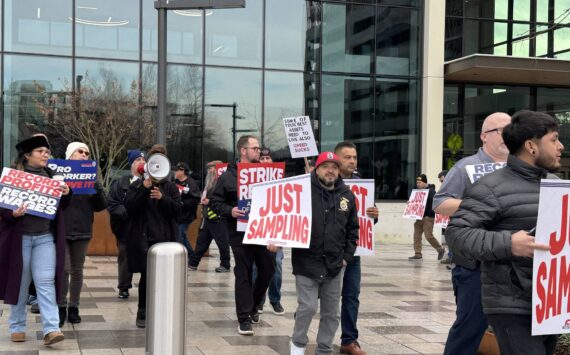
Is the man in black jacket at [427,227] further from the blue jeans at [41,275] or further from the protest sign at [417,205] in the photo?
the blue jeans at [41,275]

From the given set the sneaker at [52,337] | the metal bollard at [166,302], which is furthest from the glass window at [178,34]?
the metal bollard at [166,302]

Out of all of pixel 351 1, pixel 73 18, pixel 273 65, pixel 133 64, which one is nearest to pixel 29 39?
pixel 73 18

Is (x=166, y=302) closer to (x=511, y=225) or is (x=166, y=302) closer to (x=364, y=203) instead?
(x=511, y=225)

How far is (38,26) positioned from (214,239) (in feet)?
33.0

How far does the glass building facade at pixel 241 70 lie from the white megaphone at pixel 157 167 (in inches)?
503

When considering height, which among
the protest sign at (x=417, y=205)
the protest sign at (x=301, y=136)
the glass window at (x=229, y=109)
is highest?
the glass window at (x=229, y=109)

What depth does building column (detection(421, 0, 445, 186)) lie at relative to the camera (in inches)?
944

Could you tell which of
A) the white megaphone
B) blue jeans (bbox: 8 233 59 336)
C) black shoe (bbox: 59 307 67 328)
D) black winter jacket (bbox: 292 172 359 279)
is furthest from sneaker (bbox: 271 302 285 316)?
black winter jacket (bbox: 292 172 359 279)

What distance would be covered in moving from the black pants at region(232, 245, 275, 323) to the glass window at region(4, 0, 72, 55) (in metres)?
14.7

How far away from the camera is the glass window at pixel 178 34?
72.2ft

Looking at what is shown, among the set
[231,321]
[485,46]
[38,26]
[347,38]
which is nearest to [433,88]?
[485,46]

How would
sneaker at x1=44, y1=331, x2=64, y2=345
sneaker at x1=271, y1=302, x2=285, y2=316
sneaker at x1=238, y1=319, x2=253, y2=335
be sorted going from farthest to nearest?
sneaker at x1=271, y1=302, x2=285, y2=316 → sneaker at x1=238, y1=319, x2=253, y2=335 → sneaker at x1=44, y1=331, x2=64, y2=345

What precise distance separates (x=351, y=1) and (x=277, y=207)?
17.6 meters

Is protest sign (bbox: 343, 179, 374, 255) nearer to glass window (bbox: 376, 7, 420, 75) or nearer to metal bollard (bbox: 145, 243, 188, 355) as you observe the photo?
metal bollard (bbox: 145, 243, 188, 355)
